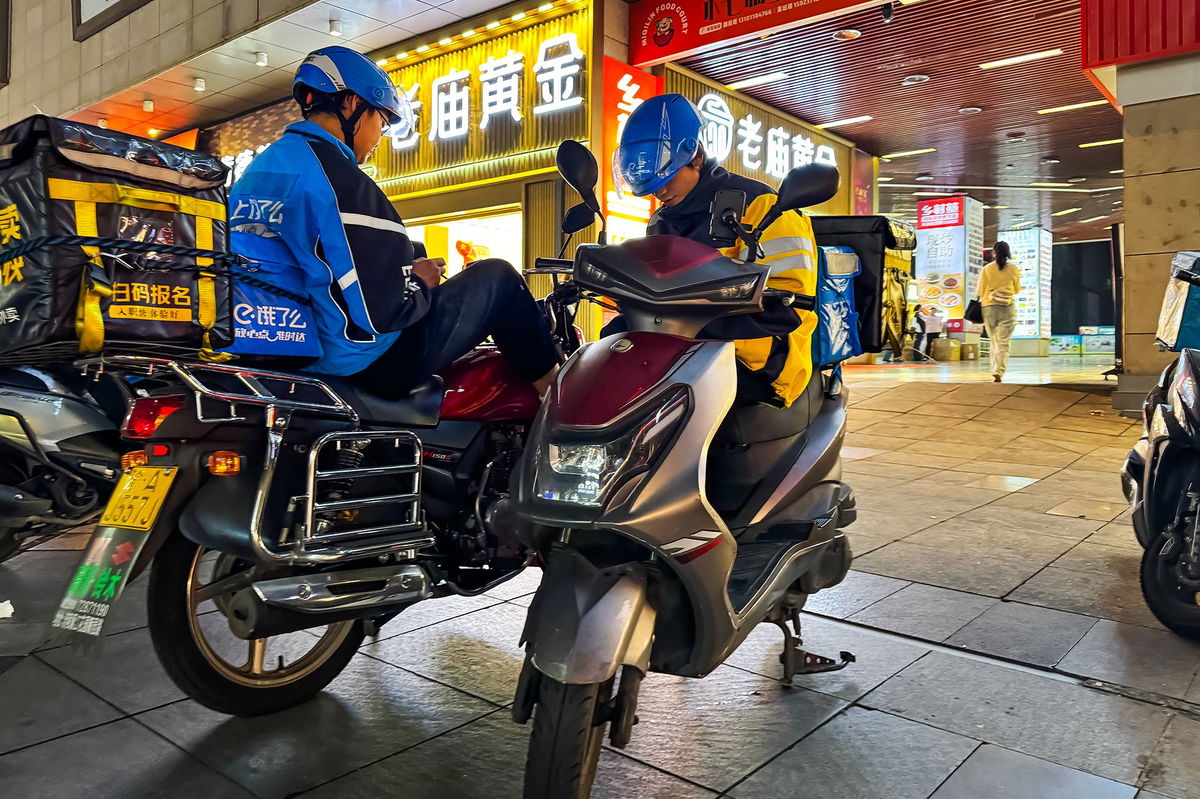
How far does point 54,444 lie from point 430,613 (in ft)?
4.97


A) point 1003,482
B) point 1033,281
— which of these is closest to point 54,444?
point 1003,482

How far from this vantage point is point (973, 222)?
61.4 feet

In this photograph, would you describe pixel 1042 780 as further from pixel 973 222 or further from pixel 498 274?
pixel 973 222

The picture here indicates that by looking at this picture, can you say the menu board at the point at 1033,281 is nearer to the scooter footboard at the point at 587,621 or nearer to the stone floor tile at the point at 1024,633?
the stone floor tile at the point at 1024,633

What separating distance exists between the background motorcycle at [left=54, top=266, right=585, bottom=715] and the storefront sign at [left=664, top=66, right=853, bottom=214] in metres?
8.36

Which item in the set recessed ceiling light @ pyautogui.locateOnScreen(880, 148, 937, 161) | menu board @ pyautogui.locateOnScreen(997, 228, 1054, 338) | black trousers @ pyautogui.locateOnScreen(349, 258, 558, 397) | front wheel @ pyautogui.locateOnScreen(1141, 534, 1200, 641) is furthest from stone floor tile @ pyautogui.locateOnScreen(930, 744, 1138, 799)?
menu board @ pyautogui.locateOnScreen(997, 228, 1054, 338)

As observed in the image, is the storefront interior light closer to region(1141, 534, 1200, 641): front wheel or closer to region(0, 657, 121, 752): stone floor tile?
region(1141, 534, 1200, 641): front wheel

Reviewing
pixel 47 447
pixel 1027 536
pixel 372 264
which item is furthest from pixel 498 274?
pixel 1027 536

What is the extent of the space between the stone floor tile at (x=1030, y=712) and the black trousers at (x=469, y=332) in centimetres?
151

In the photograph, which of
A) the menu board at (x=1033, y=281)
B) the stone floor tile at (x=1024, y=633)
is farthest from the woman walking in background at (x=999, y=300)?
the menu board at (x=1033, y=281)

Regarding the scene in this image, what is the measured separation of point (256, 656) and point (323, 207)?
1332mm

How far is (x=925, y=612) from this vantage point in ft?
10.8

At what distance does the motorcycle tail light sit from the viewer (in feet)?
6.04

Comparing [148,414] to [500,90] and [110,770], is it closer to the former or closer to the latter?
[110,770]
